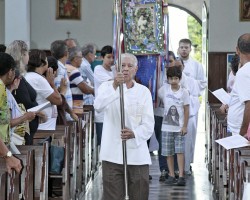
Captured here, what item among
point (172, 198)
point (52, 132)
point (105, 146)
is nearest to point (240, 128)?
point (105, 146)

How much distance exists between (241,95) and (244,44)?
501 mm

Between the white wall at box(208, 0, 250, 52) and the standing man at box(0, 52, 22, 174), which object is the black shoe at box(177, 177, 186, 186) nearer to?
the standing man at box(0, 52, 22, 174)

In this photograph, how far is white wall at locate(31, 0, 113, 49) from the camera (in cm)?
2122

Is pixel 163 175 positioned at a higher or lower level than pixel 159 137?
lower

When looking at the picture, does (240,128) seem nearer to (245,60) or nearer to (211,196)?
(245,60)

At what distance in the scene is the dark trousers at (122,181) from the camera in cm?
754

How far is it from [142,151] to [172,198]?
137 inches

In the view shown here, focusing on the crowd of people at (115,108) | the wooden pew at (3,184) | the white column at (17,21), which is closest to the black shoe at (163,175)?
the crowd of people at (115,108)

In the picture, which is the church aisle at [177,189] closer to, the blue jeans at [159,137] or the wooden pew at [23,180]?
the blue jeans at [159,137]

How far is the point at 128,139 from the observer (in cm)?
739

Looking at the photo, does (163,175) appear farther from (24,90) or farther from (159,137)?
(24,90)

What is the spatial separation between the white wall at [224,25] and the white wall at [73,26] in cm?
253

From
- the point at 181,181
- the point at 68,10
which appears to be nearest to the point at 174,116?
the point at 181,181

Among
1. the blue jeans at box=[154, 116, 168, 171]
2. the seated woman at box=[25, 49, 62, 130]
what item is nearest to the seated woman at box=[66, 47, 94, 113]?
the blue jeans at box=[154, 116, 168, 171]
